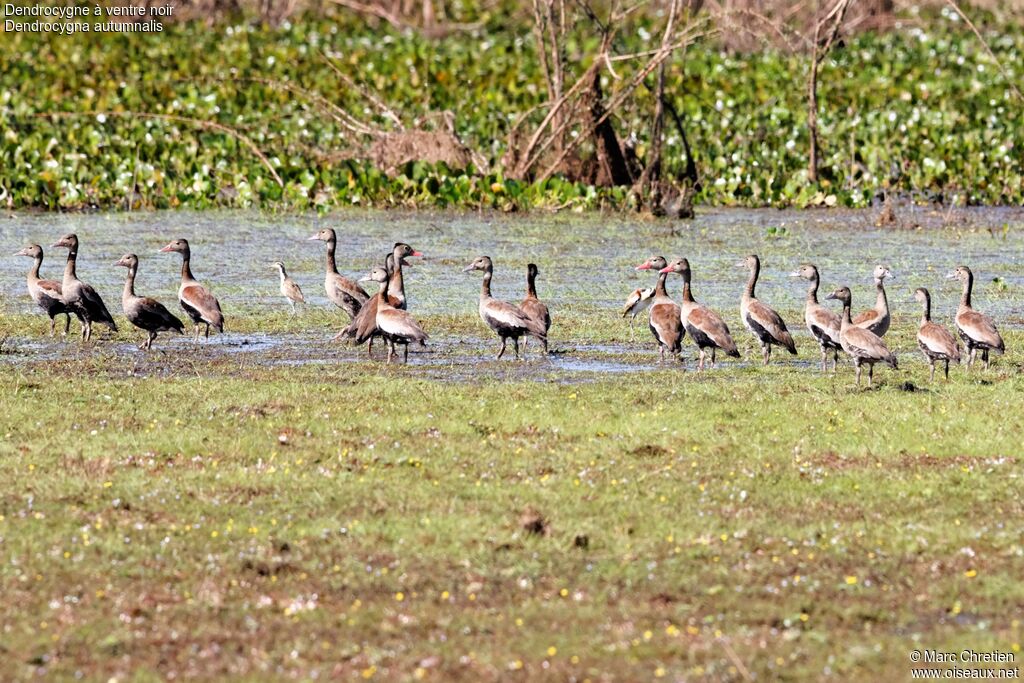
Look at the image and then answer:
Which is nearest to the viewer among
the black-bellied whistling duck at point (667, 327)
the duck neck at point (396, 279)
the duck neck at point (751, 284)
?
the black-bellied whistling duck at point (667, 327)

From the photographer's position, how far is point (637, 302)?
1745cm

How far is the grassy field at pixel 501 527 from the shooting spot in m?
7.55

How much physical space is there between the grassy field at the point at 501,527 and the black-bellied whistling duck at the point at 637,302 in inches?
136

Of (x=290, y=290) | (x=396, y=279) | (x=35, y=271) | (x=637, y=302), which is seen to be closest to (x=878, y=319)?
(x=637, y=302)

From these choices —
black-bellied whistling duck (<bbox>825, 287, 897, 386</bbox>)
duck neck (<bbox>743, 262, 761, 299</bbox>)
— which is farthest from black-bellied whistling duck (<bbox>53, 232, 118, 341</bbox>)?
black-bellied whistling duck (<bbox>825, 287, 897, 386</bbox>)

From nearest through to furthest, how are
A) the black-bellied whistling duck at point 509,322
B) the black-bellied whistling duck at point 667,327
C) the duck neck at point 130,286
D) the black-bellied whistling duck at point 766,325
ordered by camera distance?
the black-bellied whistling duck at point 766,325 → the black-bellied whistling duck at point 667,327 → the black-bellied whistling duck at point 509,322 → the duck neck at point 130,286

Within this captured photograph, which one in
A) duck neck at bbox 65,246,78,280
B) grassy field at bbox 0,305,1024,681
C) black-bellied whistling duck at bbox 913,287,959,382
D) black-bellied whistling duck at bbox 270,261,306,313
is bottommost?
grassy field at bbox 0,305,1024,681

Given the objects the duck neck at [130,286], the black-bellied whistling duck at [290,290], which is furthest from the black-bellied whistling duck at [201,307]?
the black-bellied whistling duck at [290,290]

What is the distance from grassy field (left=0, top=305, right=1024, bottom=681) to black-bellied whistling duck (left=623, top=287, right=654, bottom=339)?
3454 millimetres

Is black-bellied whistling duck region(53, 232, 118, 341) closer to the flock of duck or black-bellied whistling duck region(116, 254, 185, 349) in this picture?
the flock of duck

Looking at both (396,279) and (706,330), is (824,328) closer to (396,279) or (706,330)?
(706,330)

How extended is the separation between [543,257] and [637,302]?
4.30 metres

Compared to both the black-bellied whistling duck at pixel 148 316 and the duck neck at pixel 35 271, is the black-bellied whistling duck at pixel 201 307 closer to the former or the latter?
the black-bellied whistling duck at pixel 148 316

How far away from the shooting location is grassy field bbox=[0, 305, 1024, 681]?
7555mm
